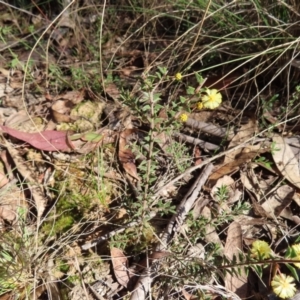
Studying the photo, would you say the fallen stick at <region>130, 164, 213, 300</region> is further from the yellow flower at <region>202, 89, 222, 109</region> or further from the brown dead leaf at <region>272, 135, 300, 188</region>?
the yellow flower at <region>202, 89, 222, 109</region>

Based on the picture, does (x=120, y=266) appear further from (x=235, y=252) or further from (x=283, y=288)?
(x=283, y=288)

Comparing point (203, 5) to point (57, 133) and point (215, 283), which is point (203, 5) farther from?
point (215, 283)

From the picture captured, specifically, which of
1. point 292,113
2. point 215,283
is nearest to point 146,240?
point 215,283

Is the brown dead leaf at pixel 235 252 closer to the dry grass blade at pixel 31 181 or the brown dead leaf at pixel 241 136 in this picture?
the brown dead leaf at pixel 241 136

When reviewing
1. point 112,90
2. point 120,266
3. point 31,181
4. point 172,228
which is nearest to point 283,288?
point 172,228

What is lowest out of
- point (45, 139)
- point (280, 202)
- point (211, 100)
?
point (45, 139)

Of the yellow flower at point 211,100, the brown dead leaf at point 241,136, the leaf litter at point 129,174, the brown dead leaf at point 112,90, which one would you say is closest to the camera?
the yellow flower at point 211,100

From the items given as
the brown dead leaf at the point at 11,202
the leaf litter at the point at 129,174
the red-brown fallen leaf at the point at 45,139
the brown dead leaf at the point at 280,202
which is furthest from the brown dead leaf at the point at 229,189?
the brown dead leaf at the point at 11,202

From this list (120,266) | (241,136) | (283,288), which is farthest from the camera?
(241,136)
